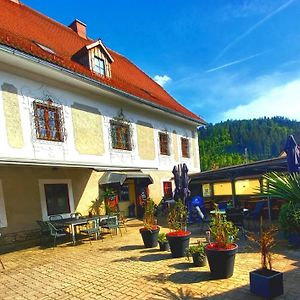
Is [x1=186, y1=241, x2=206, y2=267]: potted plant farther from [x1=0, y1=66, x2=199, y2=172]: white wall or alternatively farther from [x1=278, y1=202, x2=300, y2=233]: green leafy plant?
[x1=0, y1=66, x2=199, y2=172]: white wall

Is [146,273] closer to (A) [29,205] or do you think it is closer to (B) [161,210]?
(A) [29,205]

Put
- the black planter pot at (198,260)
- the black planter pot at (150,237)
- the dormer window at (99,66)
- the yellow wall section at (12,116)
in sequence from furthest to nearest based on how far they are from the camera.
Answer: the dormer window at (99,66) < the yellow wall section at (12,116) < the black planter pot at (150,237) < the black planter pot at (198,260)

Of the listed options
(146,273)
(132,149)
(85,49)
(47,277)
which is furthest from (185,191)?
(85,49)

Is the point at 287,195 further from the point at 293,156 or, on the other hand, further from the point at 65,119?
the point at 65,119

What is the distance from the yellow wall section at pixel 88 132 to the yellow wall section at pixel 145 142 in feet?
9.53

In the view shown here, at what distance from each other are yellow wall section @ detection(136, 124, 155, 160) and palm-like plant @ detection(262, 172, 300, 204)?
8552mm

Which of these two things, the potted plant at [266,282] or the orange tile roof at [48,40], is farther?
the orange tile roof at [48,40]

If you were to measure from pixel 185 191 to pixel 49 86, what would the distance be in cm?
668

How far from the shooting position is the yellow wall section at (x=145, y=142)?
15812mm

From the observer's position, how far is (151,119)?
55.5ft

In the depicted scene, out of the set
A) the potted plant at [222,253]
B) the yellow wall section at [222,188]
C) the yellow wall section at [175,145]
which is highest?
the yellow wall section at [175,145]

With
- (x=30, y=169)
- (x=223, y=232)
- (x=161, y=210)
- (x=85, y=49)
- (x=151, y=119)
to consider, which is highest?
(x=85, y=49)

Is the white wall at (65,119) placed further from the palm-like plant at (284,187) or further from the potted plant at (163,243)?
the palm-like plant at (284,187)

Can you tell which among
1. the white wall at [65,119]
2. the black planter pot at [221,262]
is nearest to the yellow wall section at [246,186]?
the white wall at [65,119]
